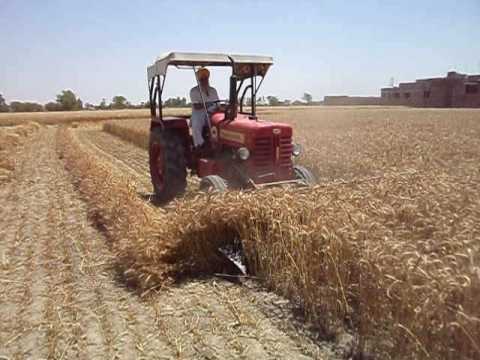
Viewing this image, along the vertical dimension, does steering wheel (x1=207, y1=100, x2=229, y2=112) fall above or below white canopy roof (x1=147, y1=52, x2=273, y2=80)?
below

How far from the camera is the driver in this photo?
640cm

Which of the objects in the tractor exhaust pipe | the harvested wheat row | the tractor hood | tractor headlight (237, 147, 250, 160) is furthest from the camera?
the tractor exhaust pipe

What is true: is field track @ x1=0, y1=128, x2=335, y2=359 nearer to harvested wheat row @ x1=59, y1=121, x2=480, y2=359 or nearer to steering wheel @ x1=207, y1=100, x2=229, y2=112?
harvested wheat row @ x1=59, y1=121, x2=480, y2=359

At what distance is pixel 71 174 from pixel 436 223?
928 centimetres

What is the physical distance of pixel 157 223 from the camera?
416 centimetres

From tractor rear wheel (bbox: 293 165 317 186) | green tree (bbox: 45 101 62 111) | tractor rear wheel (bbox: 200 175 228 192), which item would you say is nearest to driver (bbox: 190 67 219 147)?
tractor rear wheel (bbox: 200 175 228 192)

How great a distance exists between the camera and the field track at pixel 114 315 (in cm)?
274

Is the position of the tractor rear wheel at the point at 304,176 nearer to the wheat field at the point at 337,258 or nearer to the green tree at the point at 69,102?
the wheat field at the point at 337,258

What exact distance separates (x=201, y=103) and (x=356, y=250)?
14.2 feet

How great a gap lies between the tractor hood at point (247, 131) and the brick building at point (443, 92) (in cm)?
5921

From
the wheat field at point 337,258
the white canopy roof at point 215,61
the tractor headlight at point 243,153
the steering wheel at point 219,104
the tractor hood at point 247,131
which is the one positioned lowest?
the wheat field at point 337,258

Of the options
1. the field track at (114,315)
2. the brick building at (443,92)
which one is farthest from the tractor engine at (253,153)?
the brick building at (443,92)

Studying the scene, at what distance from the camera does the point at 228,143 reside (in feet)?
19.5

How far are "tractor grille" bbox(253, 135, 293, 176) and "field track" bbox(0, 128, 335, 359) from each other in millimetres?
2267
